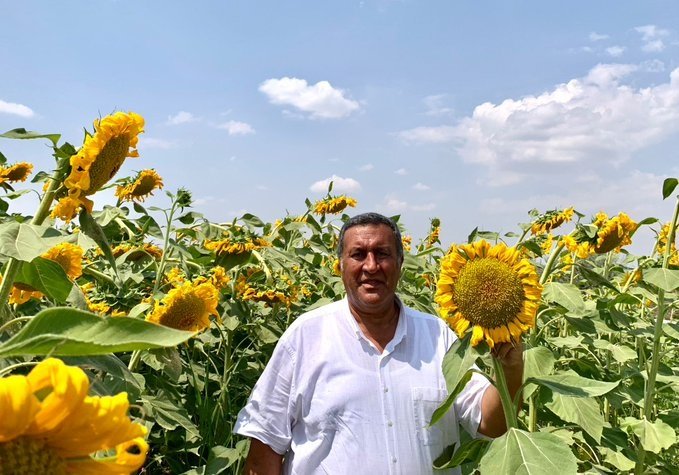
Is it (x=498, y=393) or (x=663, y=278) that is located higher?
(x=663, y=278)

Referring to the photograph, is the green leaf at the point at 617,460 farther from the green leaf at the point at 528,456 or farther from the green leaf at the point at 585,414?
the green leaf at the point at 528,456

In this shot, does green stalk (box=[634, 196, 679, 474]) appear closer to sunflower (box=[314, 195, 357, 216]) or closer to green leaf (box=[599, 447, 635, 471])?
green leaf (box=[599, 447, 635, 471])

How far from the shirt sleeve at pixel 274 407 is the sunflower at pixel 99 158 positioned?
0.82 meters

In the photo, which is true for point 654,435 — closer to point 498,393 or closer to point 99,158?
point 498,393

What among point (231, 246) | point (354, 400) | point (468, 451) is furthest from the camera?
point (231, 246)

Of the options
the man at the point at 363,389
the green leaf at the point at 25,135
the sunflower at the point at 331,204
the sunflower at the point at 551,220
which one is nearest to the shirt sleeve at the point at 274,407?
the man at the point at 363,389

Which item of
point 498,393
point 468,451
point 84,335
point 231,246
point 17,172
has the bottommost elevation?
point 468,451

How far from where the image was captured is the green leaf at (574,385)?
146 centimetres

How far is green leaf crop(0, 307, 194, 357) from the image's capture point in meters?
0.56

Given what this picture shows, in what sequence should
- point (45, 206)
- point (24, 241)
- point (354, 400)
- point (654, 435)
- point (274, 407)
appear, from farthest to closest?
point (654, 435) → point (274, 407) → point (354, 400) → point (45, 206) → point (24, 241)

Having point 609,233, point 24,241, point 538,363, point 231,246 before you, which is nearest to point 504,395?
point 538,363

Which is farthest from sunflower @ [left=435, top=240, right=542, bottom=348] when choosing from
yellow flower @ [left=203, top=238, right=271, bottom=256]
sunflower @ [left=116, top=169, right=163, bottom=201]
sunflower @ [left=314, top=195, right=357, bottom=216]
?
sunflower @ [left=314, top=195, right=357, bottom=216]

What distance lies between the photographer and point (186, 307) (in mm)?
2172

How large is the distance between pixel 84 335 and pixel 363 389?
1.41 metres
